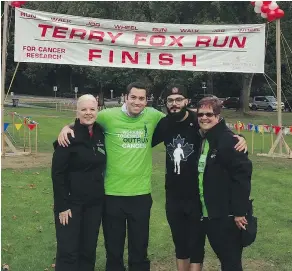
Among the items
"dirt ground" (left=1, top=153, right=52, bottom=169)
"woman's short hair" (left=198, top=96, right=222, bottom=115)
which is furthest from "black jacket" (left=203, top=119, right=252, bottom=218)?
"dirt ground" (left=1, top=153, right=52, bottom=169)

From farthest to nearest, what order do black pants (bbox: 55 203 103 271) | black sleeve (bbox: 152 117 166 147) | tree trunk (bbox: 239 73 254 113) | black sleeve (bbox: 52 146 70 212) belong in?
tree trunk (bbox: 239 73 254 113), black sleeve (bbox: 152 117 166 147), black pants (bbox: 55 203 103 271), black sleeve (bbox: 52 146 70 212)

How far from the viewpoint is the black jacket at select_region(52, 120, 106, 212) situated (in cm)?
390

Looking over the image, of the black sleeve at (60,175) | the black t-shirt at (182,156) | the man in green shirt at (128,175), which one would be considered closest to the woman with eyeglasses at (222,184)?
the black t-shirt at (182,156)

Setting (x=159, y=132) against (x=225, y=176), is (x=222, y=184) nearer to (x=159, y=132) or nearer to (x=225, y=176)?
(x=225, y=176)

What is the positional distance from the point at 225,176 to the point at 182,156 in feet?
1.64

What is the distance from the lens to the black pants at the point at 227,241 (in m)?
3.68

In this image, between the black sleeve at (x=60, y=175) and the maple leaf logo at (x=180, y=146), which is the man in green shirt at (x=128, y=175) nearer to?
the maple leaf logo at (x=180, y=146)

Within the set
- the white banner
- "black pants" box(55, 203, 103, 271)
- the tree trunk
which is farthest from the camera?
the tree trunk

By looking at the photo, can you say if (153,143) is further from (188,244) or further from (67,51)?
(67,51)

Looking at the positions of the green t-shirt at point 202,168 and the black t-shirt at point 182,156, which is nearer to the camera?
the green t-shirt at point 202,168

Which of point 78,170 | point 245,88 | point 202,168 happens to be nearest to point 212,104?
point 202,168

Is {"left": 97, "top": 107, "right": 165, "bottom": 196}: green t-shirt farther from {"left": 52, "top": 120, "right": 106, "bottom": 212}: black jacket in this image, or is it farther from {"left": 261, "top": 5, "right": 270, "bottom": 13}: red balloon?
{"left": 261, "top": 5, "right": 270, "bottom": 13}: red balloon

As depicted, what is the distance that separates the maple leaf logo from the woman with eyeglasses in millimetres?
211

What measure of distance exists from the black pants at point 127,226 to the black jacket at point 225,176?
661 millimetres
